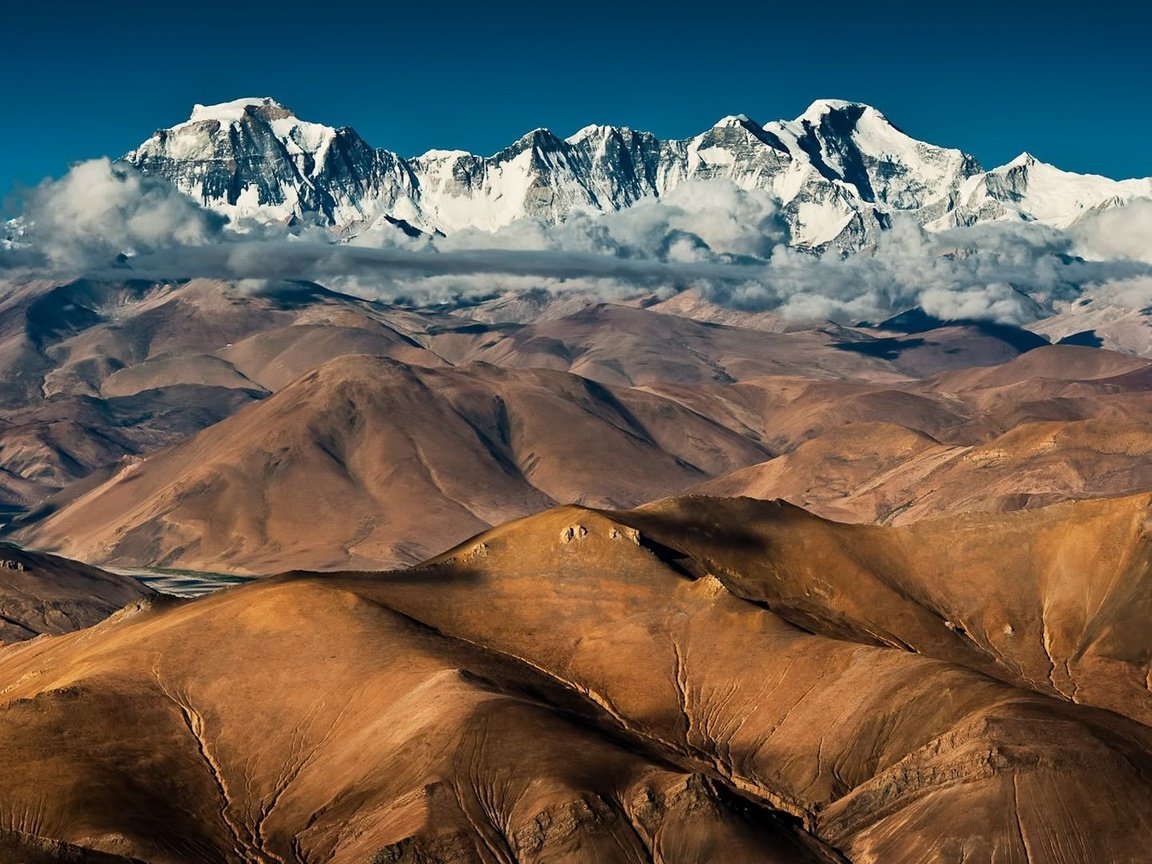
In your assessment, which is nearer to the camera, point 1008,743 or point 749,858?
point 749,858

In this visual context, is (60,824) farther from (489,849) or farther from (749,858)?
(749,858)

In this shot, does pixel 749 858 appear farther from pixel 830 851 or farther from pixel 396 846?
pixel 396 846

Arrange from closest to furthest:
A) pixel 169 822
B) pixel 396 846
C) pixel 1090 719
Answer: pixel 396 846
pixel 169 822
pixel 1090 719

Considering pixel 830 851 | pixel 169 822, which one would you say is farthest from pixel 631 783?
pixel 169 822

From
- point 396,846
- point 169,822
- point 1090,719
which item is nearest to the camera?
point 396,846

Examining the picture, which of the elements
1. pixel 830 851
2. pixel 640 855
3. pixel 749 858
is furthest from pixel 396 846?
pixel 830 851

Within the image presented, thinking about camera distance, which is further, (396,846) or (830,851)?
(830,851)

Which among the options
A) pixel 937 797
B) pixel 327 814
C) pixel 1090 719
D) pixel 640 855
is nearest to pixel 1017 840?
pixel 937 797

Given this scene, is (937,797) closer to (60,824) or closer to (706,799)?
(706,799)
